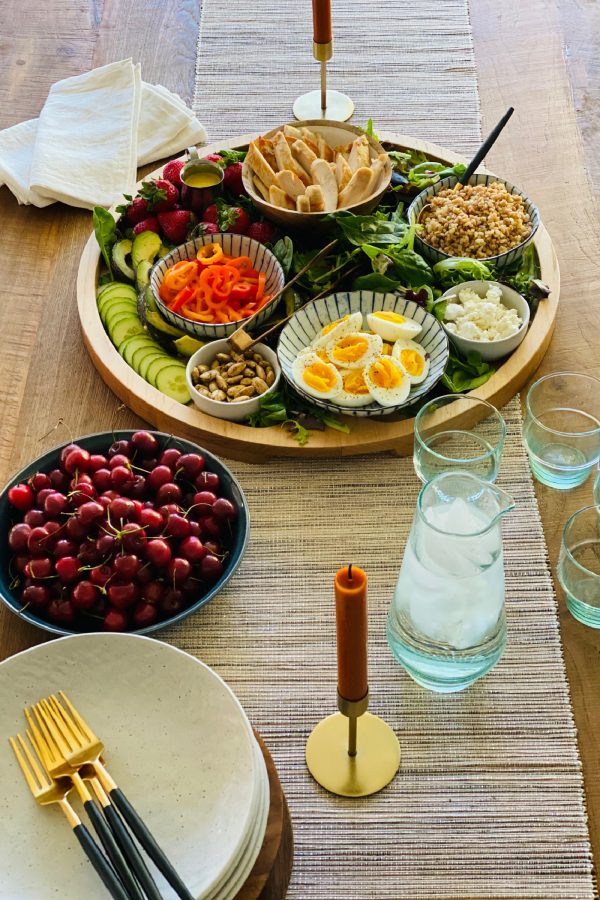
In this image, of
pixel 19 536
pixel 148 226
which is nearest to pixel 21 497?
pixel 19 536

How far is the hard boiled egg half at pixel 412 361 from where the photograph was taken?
192cm

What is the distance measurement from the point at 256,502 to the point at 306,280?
574mm

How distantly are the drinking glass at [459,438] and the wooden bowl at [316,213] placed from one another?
22.0 inches

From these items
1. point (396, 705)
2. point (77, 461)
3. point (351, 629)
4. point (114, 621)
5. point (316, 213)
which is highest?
point (351, 629)

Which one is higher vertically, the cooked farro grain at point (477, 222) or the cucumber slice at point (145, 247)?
the cooked farro grain at point (477, 222)

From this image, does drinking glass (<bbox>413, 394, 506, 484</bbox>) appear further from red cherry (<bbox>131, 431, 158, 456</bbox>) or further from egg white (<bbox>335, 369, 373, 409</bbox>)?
red cherry (<bbox>131, 431, 158, 456</bbox>)

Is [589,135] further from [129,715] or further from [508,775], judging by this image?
[129,715]

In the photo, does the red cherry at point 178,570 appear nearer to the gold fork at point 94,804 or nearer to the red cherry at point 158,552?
the red cherry at point 158,552

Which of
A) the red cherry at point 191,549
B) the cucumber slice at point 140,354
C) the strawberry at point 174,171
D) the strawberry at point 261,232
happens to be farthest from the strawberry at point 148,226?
the red cherry at point 191,549

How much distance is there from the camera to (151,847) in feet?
3.48

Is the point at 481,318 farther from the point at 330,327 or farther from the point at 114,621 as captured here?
the point at 114,621

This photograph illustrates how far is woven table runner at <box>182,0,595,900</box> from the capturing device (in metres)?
1.36

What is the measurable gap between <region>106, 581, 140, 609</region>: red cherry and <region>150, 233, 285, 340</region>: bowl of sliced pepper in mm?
680

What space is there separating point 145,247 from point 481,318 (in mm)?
803
